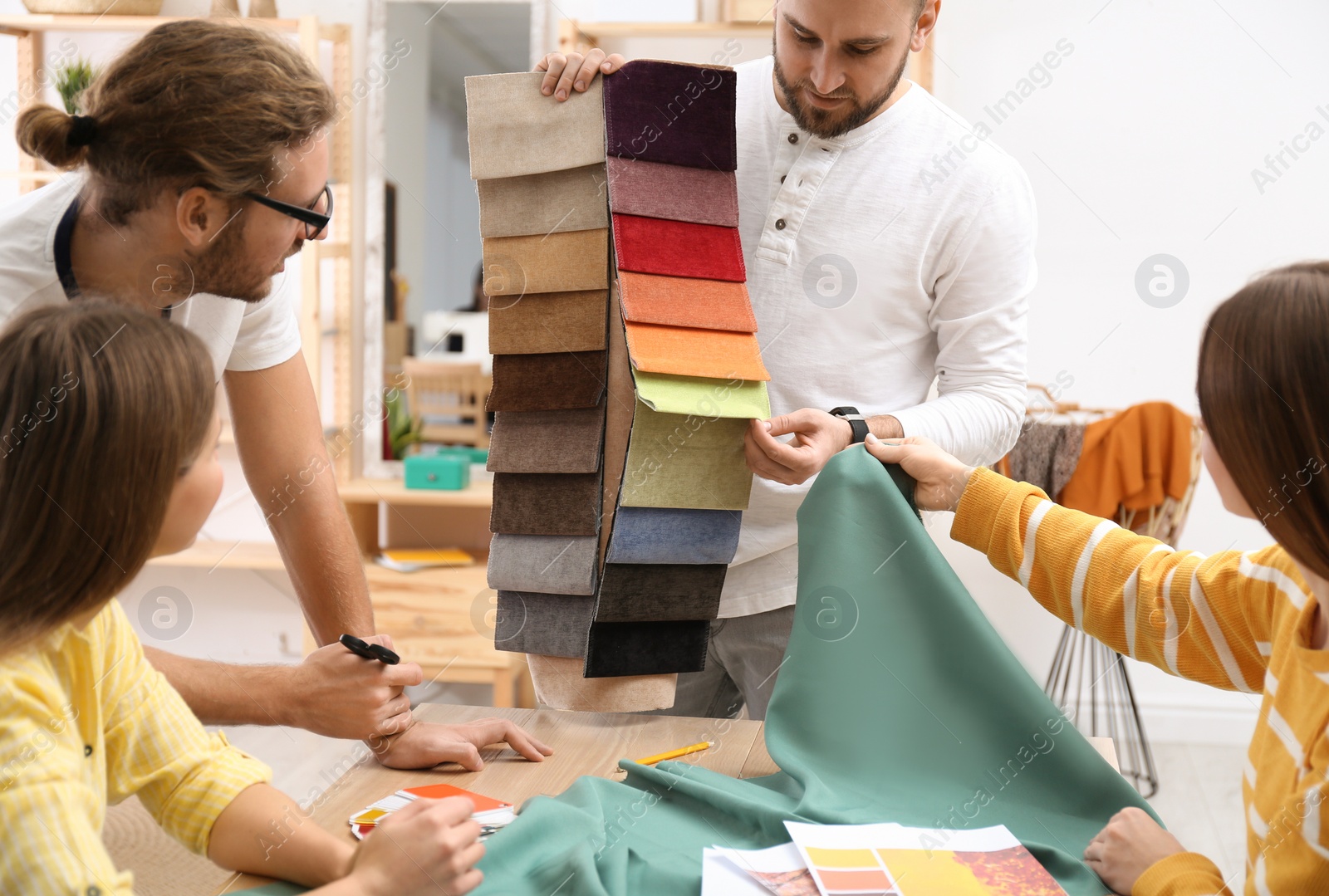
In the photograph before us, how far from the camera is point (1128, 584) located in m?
1.15

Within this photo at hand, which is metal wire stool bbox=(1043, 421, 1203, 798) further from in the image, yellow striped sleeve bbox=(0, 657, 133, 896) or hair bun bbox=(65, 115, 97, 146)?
yellow striped sleeve bbox=(0, 657, 133, 896)

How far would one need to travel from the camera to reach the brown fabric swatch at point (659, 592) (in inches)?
54.9

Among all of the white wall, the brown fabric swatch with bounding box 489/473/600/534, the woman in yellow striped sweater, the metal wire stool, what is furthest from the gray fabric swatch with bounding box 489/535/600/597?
the white wall

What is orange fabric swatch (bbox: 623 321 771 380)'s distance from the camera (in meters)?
1.32

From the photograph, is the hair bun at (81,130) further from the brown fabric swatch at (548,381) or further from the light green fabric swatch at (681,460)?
the light green fabric swatch at (681,460)

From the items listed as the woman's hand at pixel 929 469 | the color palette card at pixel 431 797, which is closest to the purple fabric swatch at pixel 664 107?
the woman's hand at pixel 929 469

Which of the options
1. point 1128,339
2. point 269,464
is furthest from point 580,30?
point 269,464

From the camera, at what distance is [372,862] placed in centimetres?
91

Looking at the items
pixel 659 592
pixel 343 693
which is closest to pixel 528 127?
pixel 659 592

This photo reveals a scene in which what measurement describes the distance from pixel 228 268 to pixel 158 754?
0.55 metres

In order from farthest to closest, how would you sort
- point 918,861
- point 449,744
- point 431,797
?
point 449,744 → point 431,797 → point 918,861

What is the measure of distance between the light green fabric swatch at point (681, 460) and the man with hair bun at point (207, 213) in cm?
34

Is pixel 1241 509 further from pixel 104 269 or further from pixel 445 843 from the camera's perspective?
pixel 104 269

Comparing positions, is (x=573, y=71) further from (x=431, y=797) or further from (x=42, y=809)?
(x=42, y=809)
